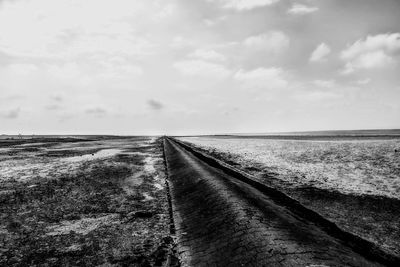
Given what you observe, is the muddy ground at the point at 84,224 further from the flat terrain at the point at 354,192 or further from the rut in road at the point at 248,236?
the flat terrain at the point at 354,192

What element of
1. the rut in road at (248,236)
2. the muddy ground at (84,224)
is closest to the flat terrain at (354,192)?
the rut in road at (248,236)

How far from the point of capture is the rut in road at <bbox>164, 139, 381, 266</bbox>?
3929 mm

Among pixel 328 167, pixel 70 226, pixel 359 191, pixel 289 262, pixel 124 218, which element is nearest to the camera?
pixel 289 262

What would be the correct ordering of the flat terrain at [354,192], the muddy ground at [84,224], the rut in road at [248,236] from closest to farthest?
1. the rut in road at [248,236]
2. the muddy ground at [84,224]
3. the flat terrain at [354,192]

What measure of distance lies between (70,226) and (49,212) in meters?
1.27

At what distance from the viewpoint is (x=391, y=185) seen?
938 centimetres

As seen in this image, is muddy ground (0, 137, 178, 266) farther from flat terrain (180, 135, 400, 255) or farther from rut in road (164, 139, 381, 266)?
flat terrain (180, 135, 400, 255)

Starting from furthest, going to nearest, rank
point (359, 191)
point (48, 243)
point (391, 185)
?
1. point (391, 185)
2. point (359, 191)
3. point (48, 243)

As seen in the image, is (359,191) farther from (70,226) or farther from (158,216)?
(70,226)

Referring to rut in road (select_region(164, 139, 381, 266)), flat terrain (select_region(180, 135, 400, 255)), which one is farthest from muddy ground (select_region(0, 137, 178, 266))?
flat terrain (select_region(180, 135, 400, 255))

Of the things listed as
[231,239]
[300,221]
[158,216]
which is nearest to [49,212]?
[158,216]

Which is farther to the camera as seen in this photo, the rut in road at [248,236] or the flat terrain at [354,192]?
the flat terrain at [354,192]

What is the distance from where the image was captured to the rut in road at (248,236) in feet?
12.9

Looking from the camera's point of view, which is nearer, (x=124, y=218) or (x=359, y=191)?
(x=124, y=218)
